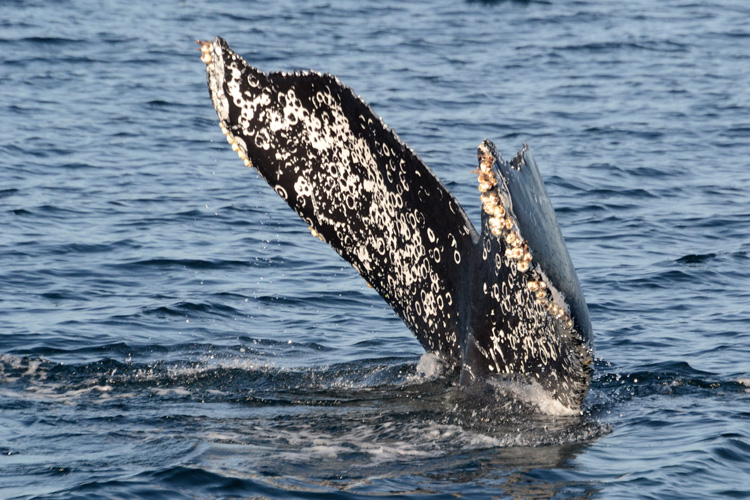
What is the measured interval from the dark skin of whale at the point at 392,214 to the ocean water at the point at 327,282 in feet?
1.36

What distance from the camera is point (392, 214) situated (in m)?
6.47

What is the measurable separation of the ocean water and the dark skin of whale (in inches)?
16.3

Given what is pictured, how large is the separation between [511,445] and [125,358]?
3455 mm

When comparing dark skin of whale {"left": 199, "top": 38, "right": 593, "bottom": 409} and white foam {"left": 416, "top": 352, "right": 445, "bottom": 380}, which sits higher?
dark skin of whale {"left": 199, "top": 38, "right": 593, "bottom": 409}

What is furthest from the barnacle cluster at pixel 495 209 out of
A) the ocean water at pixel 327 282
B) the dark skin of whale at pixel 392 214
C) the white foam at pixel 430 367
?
the white foam at pixel 430 367

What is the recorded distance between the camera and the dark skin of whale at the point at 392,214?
614 cm

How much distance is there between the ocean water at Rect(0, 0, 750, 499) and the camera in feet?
21.4

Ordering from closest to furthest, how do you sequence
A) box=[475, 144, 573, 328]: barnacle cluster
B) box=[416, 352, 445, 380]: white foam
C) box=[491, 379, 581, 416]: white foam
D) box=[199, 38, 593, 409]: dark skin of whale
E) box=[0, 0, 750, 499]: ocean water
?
box=[475, 144, 573, 328]: barnacle cluster → box=[199, 38, 593, 409]: dark skin of whale → box=[491, 379, 581, 416]: white foam → box=[0, 0, 750, 499]: ocean water → box=[416, 352, 445, 380]: white foam

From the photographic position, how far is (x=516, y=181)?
5781 mm

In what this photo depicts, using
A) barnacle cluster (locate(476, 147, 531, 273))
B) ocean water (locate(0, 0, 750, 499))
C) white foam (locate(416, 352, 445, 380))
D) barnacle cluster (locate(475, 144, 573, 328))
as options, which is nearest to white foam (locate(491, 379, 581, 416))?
ocean water (locate(0, 0, 750, 499))

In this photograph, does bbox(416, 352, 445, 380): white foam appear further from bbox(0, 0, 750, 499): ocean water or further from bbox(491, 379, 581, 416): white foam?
bbox(491, 379, 581, 416): white foam

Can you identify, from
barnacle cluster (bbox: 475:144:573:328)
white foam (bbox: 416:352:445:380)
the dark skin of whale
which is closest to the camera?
barnacle cluster (bbox: 475:144:573:328)

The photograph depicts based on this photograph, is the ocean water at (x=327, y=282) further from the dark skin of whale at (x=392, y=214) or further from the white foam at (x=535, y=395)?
the dark skin of whale at (x=392, y=214)

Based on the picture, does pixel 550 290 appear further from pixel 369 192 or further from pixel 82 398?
pixel 82 398
